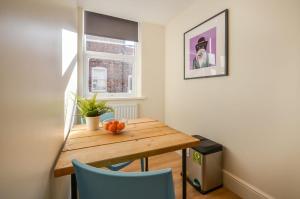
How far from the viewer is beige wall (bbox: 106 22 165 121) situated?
2.81 metres

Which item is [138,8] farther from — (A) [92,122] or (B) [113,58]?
(A) [92,122]

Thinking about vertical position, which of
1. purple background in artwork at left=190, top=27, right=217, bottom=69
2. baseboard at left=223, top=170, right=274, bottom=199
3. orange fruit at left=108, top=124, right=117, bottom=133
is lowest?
baseboard at left=223, top=170, right=274, bottom=199

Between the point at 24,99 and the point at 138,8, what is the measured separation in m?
2.37

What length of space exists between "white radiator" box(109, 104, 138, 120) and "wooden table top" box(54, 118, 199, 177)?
1.20 meters

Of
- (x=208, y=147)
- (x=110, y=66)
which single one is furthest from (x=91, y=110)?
(x=110, y=66)

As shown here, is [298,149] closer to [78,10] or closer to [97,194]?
[97,194]

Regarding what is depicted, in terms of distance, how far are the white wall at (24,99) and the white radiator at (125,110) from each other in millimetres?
1916

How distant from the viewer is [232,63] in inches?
63.3

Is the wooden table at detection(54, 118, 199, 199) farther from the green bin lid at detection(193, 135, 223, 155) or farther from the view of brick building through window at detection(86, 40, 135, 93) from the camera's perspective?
the view of brick building through window at detection(86, 40, 135, 93)

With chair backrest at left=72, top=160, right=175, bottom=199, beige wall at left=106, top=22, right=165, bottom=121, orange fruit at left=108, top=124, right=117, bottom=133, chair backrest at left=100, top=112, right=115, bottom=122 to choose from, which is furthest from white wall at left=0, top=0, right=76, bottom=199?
beige wall at left=106, top=22, right=165, bottom=121

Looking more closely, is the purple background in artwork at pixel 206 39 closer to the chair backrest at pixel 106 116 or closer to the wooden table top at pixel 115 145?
the wooden table top at pixel 115 145

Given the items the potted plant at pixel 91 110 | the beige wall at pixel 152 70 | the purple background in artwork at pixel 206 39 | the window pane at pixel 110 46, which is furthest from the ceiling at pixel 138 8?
the potted plant at pixel 91 110

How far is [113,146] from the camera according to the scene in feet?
3.19

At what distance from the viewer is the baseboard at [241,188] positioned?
139cm
